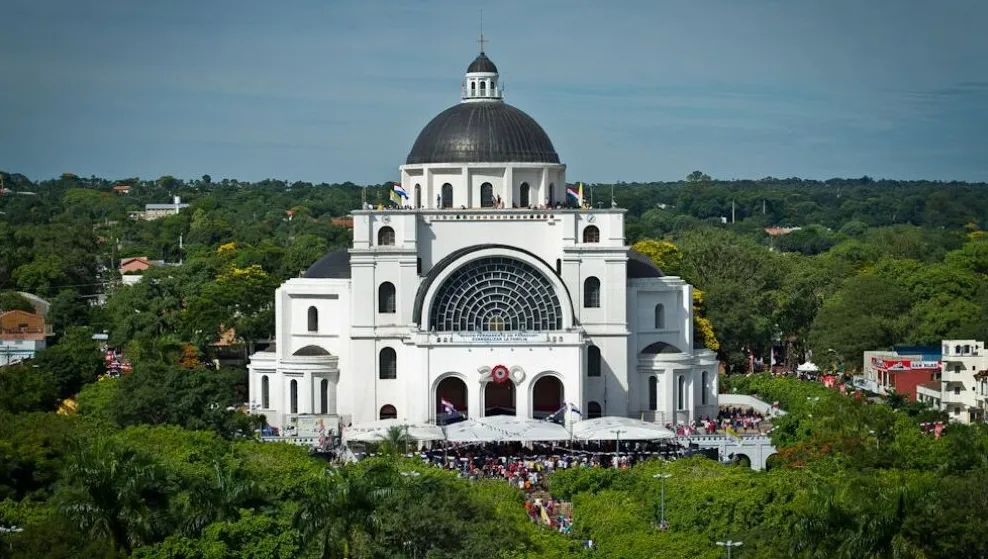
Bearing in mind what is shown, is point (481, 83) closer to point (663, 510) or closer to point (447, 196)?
point (447, 196)

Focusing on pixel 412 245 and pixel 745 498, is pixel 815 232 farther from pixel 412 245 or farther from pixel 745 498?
pixel 745 498

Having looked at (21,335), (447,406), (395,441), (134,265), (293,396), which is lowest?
(395,441)

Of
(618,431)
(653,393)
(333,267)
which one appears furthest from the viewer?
(333,267)

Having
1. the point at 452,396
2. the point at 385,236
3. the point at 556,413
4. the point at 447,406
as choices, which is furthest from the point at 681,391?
the point at 385,236

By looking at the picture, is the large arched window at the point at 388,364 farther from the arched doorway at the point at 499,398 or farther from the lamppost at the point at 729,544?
the lamppost at the point at 729,544

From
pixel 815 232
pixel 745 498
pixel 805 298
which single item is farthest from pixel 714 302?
pixel 815 232

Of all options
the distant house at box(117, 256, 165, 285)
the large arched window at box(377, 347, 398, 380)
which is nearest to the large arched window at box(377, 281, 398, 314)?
the large arched window at box(377, 347, 398, 380)

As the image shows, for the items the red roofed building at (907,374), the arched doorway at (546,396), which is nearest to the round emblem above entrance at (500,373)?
the arched doorway at (546,396)

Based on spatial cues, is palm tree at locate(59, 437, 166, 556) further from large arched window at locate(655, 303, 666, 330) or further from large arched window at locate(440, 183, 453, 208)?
large arched window at locate(655, 303, 666, 330)
